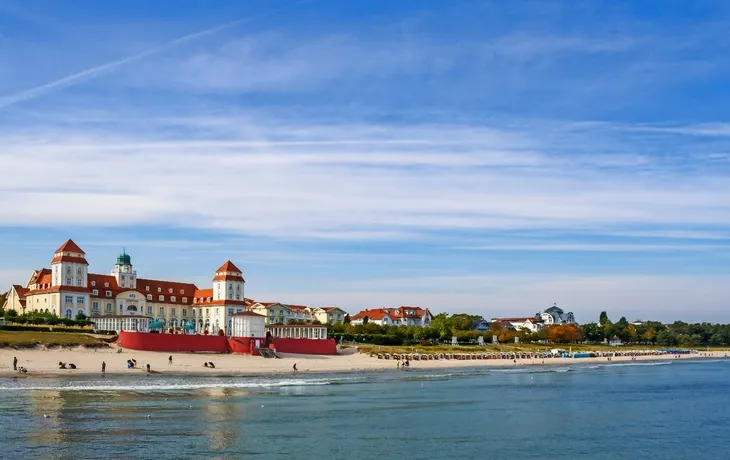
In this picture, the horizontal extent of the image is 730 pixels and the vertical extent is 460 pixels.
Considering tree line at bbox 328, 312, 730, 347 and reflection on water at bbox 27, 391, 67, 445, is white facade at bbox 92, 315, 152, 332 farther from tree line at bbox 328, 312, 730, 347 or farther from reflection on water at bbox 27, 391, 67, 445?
reflection on water at bbox 27, 391, 67, 445

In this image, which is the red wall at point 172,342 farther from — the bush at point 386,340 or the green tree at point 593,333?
the green tree at point 593,333

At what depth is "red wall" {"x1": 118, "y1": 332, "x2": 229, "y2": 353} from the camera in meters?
82.8

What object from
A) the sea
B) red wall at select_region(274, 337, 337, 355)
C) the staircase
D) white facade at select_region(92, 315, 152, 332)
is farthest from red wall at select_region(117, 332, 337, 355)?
the sea

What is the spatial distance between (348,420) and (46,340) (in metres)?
45.5

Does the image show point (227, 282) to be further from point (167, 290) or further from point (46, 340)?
point (46, 340)

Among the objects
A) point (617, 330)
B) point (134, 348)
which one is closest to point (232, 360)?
point (134, 348)

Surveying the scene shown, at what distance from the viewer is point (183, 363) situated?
76.9m

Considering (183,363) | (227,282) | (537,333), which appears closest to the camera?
(183,363)

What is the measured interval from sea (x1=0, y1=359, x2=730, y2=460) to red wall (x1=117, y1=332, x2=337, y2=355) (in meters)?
18.0

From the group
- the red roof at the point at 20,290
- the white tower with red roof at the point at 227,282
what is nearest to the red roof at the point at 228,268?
the white tower with red roof at the point at 227,282

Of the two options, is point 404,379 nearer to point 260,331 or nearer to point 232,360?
point 232,360

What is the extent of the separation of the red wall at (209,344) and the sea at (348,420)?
18.0 metres

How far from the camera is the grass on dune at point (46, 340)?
7300cm

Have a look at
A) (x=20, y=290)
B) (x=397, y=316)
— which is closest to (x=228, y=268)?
(x=20, y=290)
